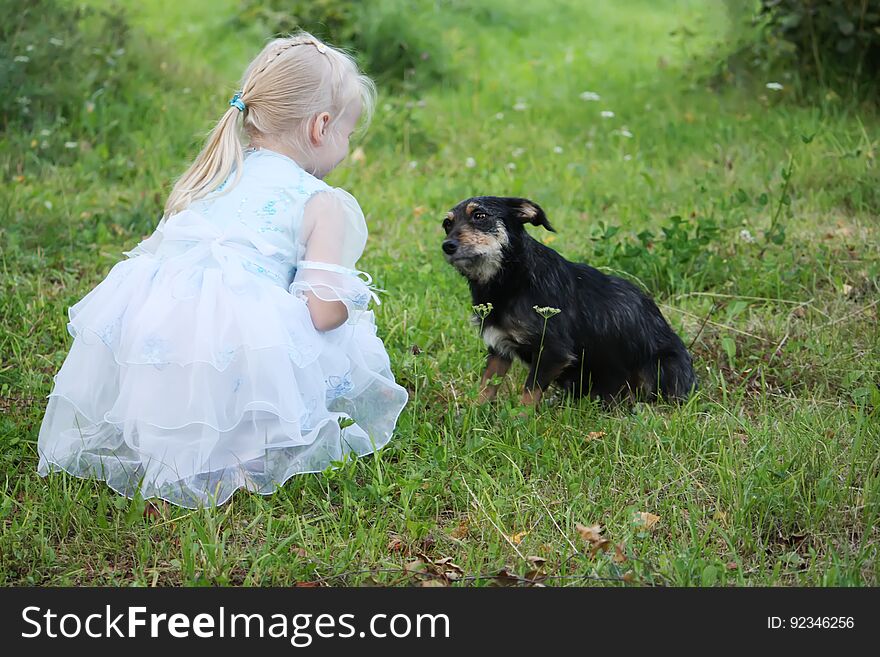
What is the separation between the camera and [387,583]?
3.44 m

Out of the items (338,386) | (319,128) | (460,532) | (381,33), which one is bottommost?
(460,532)

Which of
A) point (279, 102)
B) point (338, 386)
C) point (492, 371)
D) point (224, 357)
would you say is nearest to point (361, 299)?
point (338, 386)

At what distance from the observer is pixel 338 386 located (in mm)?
4164

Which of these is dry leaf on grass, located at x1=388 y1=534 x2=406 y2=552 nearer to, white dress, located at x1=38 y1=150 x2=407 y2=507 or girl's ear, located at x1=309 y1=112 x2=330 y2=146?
white dress, located at x1=38 y1=150 x2=407 y2=507

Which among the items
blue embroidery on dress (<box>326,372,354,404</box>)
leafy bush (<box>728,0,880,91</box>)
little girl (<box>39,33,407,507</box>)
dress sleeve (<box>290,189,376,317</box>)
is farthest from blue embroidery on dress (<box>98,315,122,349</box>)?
leafy bush (<box>728,0,880,91</box>)

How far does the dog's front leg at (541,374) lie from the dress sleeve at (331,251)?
0.91 m

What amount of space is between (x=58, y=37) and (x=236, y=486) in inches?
254

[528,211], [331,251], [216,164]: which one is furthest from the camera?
[528,211]

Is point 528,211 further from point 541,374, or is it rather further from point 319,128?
point 319,128

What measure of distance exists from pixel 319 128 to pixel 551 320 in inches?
52.7

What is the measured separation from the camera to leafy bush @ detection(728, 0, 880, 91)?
8.38 m

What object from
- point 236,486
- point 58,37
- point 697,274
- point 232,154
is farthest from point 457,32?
point 236,486

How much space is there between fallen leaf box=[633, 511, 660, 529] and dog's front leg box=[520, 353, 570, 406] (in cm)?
88

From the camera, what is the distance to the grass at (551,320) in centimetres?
358
